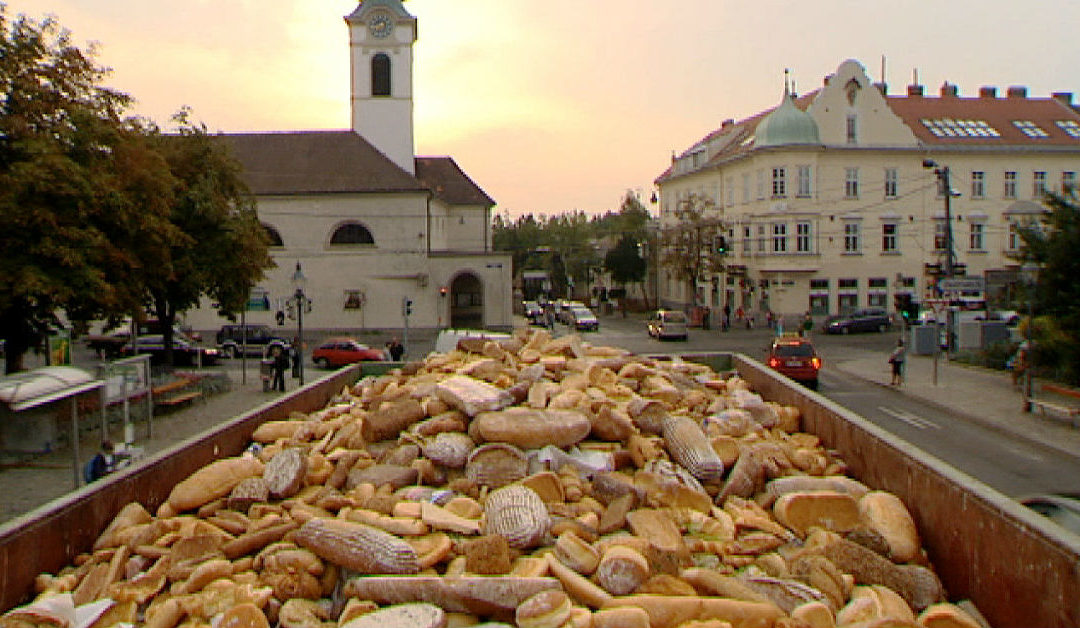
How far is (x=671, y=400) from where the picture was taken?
8195mm

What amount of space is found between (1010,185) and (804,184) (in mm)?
12996

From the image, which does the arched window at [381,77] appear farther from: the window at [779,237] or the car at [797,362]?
the car at [797,362]

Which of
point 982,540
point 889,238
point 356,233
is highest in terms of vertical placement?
point 356,233

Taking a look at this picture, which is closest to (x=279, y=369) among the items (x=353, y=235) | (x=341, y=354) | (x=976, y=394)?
(x=341, y=354)

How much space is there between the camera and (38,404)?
10.0 meters

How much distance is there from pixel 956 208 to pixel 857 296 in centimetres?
791

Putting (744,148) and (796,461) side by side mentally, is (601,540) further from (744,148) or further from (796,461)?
(744,148)

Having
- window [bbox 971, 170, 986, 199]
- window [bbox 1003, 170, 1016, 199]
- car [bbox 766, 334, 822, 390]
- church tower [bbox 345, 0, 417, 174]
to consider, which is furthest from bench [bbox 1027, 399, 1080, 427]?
window [bbox 1003, 170, 1016, 199]

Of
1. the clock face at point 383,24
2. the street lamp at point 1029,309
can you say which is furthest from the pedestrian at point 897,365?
the clock face at point 383,24

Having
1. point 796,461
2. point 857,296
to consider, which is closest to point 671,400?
point 796,461

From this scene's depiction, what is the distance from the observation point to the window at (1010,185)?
49.5m

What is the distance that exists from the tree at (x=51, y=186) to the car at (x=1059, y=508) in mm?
15215

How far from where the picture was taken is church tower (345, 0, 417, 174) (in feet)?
149

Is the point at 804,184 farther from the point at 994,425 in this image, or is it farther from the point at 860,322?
the point at 994,425
